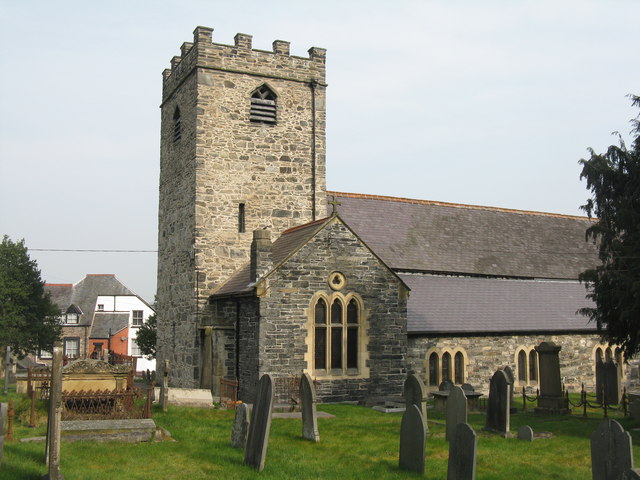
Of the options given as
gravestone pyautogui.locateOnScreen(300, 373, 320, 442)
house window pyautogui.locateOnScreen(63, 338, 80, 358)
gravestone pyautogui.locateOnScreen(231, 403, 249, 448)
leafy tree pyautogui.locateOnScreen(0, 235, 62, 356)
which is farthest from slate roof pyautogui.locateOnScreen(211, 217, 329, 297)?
house window pyautogui.locateOnScreen(63, 338, 80, 358)

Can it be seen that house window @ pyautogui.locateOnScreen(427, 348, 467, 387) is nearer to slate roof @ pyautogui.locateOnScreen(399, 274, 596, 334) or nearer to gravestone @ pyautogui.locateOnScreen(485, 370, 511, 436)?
slate roof @ pyautogui.locateOnScreen(399, 274, 596, 334)

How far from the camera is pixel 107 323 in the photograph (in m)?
55.8

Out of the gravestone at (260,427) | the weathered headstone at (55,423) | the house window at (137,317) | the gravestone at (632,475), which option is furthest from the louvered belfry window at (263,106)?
the house window at (137,317)

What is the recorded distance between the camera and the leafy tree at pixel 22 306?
40406 millimetres

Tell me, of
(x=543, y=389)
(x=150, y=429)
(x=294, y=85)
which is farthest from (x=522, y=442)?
(x=294, y=85)

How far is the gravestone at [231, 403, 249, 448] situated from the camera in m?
13.0

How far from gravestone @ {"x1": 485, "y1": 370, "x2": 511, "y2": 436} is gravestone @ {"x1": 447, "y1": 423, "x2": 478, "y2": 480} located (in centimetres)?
512

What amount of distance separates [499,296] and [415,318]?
16.7 ft

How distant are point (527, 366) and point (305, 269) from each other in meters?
10.4

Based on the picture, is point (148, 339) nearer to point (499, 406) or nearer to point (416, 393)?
point (416, 393)

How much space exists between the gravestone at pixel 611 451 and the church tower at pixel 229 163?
15.6m

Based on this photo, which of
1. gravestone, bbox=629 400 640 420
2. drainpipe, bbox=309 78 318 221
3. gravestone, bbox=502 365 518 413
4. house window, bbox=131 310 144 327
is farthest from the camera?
house window, bbox=131 310 144 327

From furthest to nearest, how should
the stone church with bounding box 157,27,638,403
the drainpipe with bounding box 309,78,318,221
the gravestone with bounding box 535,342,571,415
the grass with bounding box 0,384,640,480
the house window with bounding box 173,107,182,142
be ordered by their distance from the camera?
the house window with bounding box 173,107,182,142, the drainpipe with bounding box 309,78,318,221, the stone church with bounding box 157,27,638,403, the gravestone with bounding box 535,342,571,415, the grass with bounding box 0,384,640,480

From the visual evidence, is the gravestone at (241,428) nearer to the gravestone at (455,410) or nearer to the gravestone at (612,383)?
the gravestone at (455,410)
